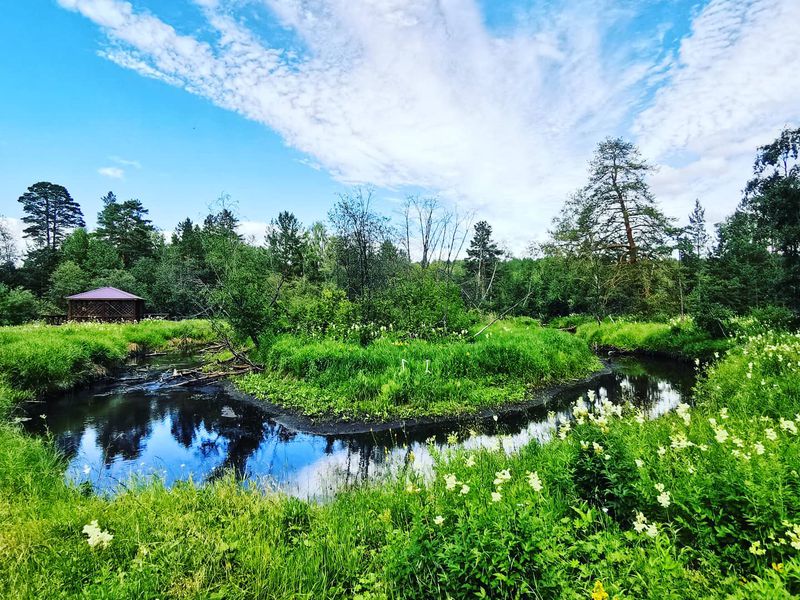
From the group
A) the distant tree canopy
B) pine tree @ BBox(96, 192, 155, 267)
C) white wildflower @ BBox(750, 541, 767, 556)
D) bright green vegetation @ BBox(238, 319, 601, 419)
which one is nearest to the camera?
white wildflower @ BBox(750, 541, 767, 556)

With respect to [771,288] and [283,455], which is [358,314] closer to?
[283,455]

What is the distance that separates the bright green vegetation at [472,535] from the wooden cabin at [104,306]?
32.9 meters

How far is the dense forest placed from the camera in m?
15.2

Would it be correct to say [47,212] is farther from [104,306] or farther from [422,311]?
[422,311]

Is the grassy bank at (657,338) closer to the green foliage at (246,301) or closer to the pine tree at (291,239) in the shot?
the green foliage at (246,301)

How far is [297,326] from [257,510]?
39.2ft

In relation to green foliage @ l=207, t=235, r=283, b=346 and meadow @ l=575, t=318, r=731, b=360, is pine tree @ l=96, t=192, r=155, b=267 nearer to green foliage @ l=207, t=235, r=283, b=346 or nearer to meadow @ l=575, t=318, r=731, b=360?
green foliage @ l=207, t=235, r=283, b=346

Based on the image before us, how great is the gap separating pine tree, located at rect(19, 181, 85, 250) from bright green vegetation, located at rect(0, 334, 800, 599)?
72360mm

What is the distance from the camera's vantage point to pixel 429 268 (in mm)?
24000

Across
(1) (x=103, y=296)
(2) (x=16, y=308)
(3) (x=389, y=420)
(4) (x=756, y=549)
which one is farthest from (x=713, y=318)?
(2) (x=16, y=308)

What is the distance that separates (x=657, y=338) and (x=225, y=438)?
824 inches

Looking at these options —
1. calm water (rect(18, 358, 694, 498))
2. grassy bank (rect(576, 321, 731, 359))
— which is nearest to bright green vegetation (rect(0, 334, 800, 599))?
calm water (rect(18, 358, 694, 498))

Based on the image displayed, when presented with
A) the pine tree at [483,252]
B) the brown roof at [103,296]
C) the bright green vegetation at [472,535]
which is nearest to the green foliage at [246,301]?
the bright green vegetation at [472,535]

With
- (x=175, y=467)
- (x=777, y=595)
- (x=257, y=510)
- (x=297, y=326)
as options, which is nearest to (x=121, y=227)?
(x=297, y=326)
